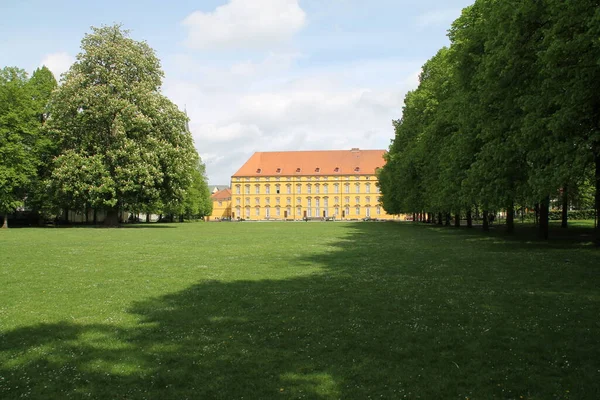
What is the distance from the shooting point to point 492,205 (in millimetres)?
23188

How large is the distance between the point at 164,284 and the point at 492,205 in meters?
16.9

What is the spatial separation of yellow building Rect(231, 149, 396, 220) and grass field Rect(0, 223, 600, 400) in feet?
412

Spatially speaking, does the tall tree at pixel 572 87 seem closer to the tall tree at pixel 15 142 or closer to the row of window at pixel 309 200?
the tall tree at pixel 15 142

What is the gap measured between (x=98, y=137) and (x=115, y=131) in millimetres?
2724

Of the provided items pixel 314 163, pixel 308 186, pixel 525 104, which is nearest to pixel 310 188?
pixel 308 186

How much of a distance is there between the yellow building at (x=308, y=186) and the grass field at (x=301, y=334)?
412 ft

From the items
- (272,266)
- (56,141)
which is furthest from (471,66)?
(56,141)

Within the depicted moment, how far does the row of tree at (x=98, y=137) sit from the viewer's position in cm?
4656

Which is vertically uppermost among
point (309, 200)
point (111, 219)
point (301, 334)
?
point (309, 200)

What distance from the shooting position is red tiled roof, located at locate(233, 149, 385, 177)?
140500 mm

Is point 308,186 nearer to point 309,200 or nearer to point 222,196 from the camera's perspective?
point 309,200

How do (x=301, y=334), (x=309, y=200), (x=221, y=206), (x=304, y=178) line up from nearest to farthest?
(x=301, y=334) → (x=304, y=178) → (x=309, y=200) → (x=221, y=206)

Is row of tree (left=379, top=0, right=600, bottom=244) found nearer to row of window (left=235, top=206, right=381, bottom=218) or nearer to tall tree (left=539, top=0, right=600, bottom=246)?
tall tree (left=539, top=0, right=600, bottom=246)

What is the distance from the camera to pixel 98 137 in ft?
162
